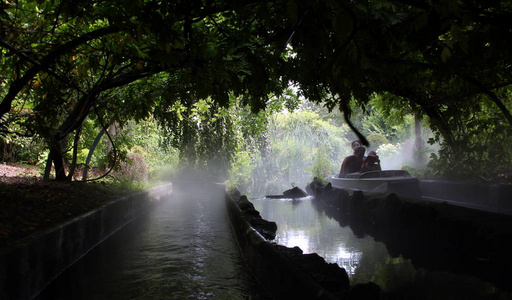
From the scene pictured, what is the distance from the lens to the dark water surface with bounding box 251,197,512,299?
178 inches

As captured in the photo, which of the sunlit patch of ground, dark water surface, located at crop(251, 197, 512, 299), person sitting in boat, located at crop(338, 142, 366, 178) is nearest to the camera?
dark water surface, located at crop(251, 197, 512, 299)

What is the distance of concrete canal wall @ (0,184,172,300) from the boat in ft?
29.4

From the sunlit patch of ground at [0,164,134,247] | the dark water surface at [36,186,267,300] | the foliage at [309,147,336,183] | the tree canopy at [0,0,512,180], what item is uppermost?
the tree canopy at [0,0,512,180]

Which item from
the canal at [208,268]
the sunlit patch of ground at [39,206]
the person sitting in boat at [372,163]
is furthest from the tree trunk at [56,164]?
the person sitting in boat at [372,163]

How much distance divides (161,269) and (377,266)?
11.2ft

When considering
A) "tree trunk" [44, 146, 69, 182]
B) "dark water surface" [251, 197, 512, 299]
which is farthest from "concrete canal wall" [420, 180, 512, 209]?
"tree trunk" [44, 146, 69, 182]

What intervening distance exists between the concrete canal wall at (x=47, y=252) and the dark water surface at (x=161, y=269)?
0.16 metres

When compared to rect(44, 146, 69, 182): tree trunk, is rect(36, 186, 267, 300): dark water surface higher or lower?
lower

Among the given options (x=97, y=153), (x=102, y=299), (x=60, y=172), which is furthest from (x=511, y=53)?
(x=97, y=153)

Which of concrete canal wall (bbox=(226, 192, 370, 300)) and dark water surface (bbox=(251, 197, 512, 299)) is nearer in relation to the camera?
concrete canal wall (bbox=(226, 192, 370, 300))

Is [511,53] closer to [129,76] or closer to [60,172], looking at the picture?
[129,76]

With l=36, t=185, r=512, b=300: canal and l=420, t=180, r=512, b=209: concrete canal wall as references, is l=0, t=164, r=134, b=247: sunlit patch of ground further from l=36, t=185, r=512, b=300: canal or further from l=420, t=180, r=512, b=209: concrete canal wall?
l=420, t=180, r=512, b=209: concrete canal wall

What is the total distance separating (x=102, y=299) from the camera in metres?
4.24

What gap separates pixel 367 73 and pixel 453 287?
3.08m
